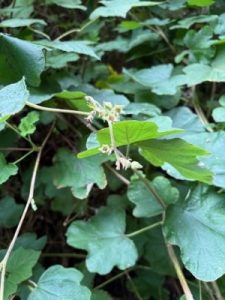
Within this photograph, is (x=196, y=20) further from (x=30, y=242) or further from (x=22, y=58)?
(x=30, y=242)

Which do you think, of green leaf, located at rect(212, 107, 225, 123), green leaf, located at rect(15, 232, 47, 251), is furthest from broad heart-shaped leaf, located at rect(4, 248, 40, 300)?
green leaf, located at rect(212, 107, 225, 123)

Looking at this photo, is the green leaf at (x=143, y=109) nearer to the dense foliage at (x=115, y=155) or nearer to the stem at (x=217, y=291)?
the dense foliage at (x=115, y=155)

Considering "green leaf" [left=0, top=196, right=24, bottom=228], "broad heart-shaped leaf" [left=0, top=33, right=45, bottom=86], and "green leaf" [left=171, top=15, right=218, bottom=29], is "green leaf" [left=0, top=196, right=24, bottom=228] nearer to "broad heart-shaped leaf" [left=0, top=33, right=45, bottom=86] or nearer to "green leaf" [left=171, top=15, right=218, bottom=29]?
"broad heart-shaped leaf" [left=0, top=33, right=45, bottom=86]

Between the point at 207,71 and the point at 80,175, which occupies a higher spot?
the point at 207,71

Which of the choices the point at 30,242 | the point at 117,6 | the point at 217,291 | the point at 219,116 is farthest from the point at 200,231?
the point at 117,6

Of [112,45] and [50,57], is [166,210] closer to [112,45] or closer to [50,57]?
[50,57]

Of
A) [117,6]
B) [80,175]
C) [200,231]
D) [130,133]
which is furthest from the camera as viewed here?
[117,6]
